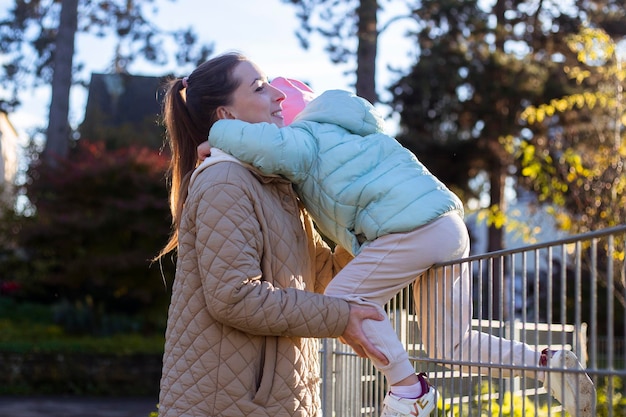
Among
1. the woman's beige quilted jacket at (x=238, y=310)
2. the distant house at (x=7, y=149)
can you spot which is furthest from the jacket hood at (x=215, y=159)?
the distant house at (x=7, y=149)

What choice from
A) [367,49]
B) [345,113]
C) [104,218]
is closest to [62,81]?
[104,218]

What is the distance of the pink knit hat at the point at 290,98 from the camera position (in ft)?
11.7

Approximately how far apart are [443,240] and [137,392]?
508 inches

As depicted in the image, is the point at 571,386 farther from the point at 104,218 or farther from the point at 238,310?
the point at 104,218

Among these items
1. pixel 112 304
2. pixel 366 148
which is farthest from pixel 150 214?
pixel 366 148

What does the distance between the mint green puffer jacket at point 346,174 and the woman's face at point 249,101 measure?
0.13 m

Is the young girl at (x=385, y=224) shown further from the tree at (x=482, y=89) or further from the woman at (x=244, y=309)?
the tree at (x=482, y=89)

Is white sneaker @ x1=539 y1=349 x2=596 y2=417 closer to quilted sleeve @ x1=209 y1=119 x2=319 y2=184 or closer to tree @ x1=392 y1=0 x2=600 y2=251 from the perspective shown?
quilted sleeve @ x1=209 y1=119 x2=319 y2=184

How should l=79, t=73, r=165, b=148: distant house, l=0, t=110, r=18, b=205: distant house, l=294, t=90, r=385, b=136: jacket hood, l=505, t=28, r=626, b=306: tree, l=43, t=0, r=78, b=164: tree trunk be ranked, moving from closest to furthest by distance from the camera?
l=294, t=90, r=385, b=136: jacket hood → l=505, t=28, r=626, b=306: tree → l=43, t=0, r=78, b=164: tree trunk → l=79, t=73, r=165, b=148: distant house → l=0, t=110, r=18, b=205: distant house

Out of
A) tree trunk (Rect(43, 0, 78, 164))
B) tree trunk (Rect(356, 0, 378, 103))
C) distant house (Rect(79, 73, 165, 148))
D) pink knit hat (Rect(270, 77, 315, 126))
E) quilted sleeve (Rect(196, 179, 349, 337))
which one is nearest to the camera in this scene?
quilted sleeve (Rect(196, 179, 349, 337))

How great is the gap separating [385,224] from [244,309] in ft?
1.61

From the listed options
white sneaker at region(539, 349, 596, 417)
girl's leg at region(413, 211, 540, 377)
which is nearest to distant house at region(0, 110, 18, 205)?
girl's leg at region(413, 211, 540, 377)

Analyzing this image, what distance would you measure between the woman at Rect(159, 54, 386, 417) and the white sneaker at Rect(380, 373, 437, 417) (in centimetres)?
15

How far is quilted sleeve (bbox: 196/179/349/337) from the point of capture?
8.80 ft
